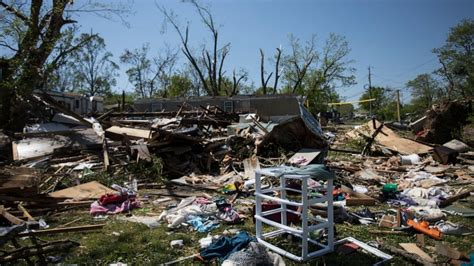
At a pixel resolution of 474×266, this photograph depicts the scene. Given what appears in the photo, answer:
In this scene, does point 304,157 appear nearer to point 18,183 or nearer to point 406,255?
point 406,255

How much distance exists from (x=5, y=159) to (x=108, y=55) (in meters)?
49.3

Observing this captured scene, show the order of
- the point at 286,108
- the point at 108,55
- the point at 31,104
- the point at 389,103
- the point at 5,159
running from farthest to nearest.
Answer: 1. the point at 389,103
2. the point at 108,55
3. the point at 286,108
4. the point at 31,104
5. the point at 5,159

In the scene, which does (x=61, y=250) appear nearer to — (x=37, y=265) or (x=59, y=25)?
(x=37, y=265)

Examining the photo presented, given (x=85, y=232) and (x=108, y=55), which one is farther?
(x=108, y=55)

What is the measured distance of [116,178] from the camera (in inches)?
360

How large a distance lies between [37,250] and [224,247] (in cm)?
212

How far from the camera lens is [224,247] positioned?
167 inches

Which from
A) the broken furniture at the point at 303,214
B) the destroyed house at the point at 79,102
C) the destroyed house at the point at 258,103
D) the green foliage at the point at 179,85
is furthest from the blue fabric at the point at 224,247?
the green foliage at the point at 179,85

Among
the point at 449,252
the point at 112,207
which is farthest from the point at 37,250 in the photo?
the point at 449,252

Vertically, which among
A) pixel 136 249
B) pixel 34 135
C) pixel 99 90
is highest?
pixel 99 90

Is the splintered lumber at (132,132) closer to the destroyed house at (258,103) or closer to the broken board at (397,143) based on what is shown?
the broken board at (397,143)

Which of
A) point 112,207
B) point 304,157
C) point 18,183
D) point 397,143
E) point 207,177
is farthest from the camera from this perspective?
point 397,143

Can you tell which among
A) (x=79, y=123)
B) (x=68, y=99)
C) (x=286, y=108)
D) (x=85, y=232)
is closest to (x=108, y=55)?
(x=68, y=99)

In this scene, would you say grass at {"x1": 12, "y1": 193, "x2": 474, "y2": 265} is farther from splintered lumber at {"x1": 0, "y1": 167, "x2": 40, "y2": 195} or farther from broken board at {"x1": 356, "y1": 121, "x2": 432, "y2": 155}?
broken board at {"x1": 356, "y1": 121, "x2": 432, "y2": 155}
